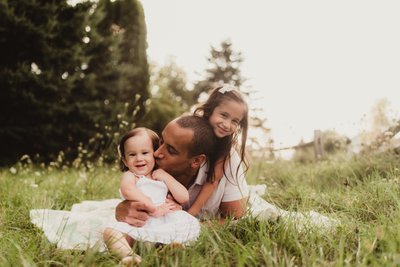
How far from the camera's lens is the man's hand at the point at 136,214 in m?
2.47

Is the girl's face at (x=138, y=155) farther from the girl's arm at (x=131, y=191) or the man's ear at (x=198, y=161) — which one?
the man's ear at (x=198, y=161)

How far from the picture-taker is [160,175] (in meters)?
2.75

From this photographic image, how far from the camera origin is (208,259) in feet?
6.56

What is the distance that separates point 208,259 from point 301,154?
398 inches

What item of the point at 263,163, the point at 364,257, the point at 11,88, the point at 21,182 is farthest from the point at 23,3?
the point at 364,257

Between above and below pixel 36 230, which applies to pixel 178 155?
above

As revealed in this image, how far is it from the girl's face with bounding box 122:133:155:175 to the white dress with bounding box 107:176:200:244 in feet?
→ 0.25

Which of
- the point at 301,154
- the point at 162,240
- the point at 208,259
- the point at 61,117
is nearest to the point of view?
the point at 208,259

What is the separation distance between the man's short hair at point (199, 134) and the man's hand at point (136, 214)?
57cm

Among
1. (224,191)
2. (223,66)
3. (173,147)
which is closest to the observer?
(173,147)

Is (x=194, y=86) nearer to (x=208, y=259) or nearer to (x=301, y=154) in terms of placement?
(x=301, y=154)

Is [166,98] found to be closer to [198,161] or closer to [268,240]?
[198,161]

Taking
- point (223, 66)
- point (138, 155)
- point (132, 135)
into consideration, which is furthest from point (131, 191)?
point (223, 66)

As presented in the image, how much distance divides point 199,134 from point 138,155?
46 centimetres
